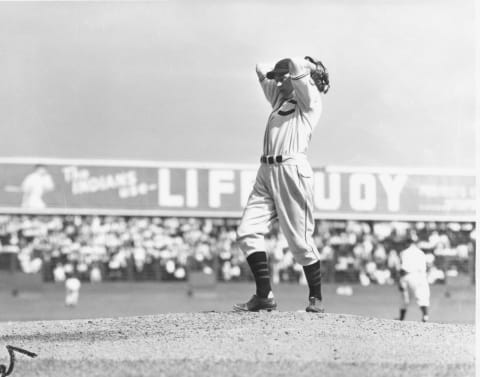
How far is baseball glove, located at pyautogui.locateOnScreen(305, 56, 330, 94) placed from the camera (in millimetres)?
7090

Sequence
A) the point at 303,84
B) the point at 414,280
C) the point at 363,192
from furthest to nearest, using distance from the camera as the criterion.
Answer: the point at 414,280, the point at 363,192, the point at 303,84

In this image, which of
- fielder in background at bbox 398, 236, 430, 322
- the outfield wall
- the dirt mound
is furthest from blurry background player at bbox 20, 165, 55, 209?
the dirt mound

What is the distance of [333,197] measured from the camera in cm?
1009

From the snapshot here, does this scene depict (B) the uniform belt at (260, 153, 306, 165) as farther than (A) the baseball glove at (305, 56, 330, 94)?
No

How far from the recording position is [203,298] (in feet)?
57.1

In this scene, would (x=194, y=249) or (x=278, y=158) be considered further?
(x=194, y=249)

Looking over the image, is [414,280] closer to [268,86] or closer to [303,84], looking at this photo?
[268,86]

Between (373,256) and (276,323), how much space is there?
13094 mm

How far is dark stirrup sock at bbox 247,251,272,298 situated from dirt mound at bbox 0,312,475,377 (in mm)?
240

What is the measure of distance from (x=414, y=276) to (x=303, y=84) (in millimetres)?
4487

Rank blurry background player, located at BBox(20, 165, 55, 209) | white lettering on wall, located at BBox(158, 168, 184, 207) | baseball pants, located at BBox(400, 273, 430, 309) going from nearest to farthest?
baseball pants, located at BBox(400, 273, 430, 309) < white lettering on wall, located at BBox(158, 168, 184, 207) < blurry background player, located at BBox(20, 165, 55, 209)

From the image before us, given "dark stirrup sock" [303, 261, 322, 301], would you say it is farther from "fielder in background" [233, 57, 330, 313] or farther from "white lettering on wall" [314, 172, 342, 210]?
"white lettering on wall" [314, 172, 342, 210]

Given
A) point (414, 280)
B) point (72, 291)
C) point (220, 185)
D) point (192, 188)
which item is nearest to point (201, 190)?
point (192, 188)

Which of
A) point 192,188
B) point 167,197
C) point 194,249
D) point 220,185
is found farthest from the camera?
point 194,249
